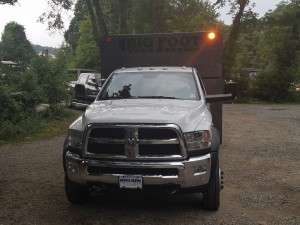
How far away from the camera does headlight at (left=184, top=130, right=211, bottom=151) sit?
496 cm

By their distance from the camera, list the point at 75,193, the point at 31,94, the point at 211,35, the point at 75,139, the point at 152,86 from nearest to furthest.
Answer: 1. the point at 75,139
2. the point at 75,193
3. the point at 152,86
4. the point at 211,35
5. the point at 31,94

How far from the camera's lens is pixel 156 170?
16.1 ft

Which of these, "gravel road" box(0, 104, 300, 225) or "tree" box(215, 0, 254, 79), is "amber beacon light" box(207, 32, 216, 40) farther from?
"tree" box(215, 0, 254, 79)

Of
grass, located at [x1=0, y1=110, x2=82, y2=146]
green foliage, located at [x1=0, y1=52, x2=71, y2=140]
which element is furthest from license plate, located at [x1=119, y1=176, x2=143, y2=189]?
green foliage, located at [x1=0, y1=52, x2=71, y2=140]

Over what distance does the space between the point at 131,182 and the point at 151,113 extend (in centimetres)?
86

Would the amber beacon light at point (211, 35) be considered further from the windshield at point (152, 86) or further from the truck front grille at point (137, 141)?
the truck front grille at point (137, 141)

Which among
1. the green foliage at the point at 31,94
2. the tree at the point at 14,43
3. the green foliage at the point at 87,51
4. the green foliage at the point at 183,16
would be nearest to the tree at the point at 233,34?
the green foliage at the point at 183,16

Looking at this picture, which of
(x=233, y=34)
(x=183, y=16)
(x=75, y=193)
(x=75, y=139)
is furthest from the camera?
(x=183, y=16)

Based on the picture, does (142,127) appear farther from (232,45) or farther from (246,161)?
(232,45)

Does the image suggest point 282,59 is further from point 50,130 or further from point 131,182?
point 131,182

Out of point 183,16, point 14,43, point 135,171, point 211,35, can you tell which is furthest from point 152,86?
point 14,43

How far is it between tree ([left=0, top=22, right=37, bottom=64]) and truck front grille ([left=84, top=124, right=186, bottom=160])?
6937cm

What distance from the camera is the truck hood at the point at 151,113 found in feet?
16.3

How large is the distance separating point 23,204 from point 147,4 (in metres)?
26.2
